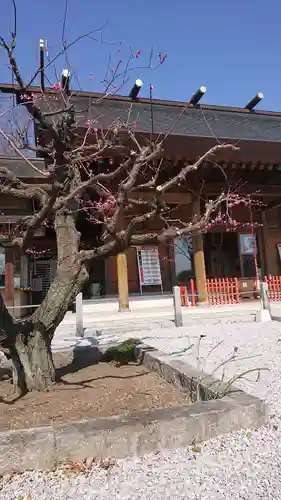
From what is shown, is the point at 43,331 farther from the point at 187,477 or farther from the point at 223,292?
the point at 223,292

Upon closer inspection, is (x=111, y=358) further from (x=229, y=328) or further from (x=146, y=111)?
(x=146, y=111)

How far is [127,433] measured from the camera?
239 cm

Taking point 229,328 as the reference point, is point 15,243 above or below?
above

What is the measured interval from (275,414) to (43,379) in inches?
86.3

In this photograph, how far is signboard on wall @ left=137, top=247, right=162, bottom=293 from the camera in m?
12.7

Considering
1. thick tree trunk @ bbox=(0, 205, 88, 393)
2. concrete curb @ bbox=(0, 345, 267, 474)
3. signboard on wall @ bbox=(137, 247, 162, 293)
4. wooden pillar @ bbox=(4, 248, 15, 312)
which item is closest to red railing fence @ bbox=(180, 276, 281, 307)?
signboard on wall @ bbox=(137, 247, 162, 293)

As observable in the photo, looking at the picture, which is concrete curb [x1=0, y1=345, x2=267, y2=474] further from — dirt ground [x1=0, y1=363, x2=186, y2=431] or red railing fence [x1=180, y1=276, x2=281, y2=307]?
red railing fence [x1=180, y1=276, x2=281, y2=307]

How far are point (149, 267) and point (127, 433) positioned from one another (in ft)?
34.4

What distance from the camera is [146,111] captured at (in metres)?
13.4

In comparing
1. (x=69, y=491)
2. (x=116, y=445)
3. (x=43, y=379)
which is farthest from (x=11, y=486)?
(x=43, y=379)

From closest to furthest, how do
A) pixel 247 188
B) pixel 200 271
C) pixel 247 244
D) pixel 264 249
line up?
pixel 200 271
pixel 247 188
pixel 264 249
pixel 247 244

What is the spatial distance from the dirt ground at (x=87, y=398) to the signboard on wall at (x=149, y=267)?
8408mm

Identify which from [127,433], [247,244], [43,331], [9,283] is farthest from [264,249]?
[127,433]

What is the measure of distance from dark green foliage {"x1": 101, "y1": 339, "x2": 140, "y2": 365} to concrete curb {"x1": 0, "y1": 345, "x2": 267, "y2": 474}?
7.67 feet
